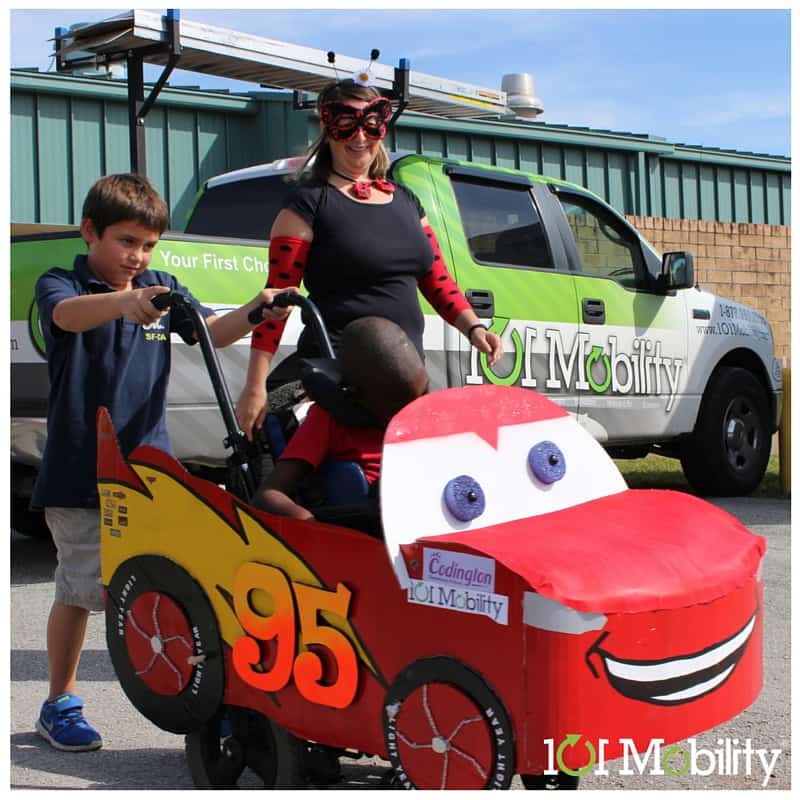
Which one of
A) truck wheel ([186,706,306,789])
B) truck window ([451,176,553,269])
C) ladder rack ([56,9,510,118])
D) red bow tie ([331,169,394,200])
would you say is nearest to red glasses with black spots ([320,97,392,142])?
red bow tie ([331,169,394,200])

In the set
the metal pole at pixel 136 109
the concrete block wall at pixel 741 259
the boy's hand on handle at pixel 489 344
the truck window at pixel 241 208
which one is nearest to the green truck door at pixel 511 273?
the truck window at pixel 241 208

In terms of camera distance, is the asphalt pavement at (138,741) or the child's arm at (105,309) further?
the asphalt pavement at (138,741)

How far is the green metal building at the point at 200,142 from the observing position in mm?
12250

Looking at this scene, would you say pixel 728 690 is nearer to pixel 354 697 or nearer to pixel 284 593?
pixel 354 697

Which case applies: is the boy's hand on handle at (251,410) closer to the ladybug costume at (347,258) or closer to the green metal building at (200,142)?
the ladybug costume at (347,258)

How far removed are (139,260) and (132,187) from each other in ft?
0.74

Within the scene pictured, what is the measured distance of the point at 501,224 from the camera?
767cm

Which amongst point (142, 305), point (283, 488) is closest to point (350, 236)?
point (142, 305)

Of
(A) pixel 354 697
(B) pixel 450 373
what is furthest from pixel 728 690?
(B) pixel 450 373

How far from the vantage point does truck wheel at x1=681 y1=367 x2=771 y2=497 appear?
29.5 ft

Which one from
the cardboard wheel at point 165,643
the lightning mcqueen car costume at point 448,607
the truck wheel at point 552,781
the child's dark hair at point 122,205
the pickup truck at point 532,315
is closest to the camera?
the lightning mcqueen car costume at point 448,607

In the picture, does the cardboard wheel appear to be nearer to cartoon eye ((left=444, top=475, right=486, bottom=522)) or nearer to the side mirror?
cartoon eye ((left=444, top=475, right=486, bottom=522))

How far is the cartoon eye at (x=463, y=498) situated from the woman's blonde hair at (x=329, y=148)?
146 cm

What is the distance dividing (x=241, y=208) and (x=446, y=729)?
538 centimetres
